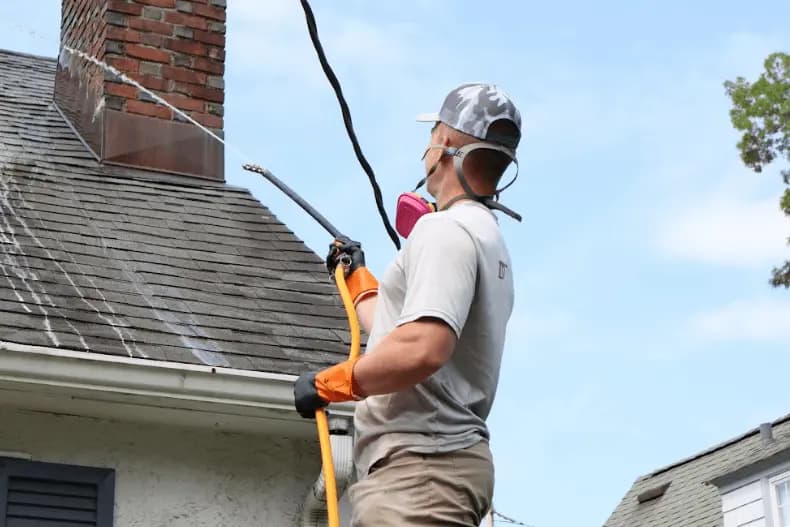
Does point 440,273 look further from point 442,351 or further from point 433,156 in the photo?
point 433,156

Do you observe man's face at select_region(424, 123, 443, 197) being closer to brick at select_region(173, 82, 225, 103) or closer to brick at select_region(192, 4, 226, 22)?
brick at select_region(173, 82, 225, 103)

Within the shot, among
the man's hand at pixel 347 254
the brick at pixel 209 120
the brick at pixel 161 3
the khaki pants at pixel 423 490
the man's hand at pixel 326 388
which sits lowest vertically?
the khaki pants at pixel 423 490

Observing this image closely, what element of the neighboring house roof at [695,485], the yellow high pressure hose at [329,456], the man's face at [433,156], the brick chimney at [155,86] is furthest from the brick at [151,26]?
the neighboring house roof at [695,485]

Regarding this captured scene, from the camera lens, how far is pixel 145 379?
6.45m

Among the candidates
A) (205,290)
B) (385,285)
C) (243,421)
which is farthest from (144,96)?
(385,285)

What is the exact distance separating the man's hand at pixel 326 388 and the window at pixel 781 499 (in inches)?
646

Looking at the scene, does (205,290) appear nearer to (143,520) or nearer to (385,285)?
(143,520)

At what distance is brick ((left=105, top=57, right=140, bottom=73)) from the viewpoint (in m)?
9.11

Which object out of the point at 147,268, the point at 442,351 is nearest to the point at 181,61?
the point at 147,268

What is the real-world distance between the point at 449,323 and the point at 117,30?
5938mm

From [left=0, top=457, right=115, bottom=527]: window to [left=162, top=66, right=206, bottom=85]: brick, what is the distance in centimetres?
322

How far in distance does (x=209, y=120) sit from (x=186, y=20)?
24.9 inches

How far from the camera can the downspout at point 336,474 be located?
21.3 ft

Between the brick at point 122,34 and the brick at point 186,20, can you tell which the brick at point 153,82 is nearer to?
the brick at point 122,34
